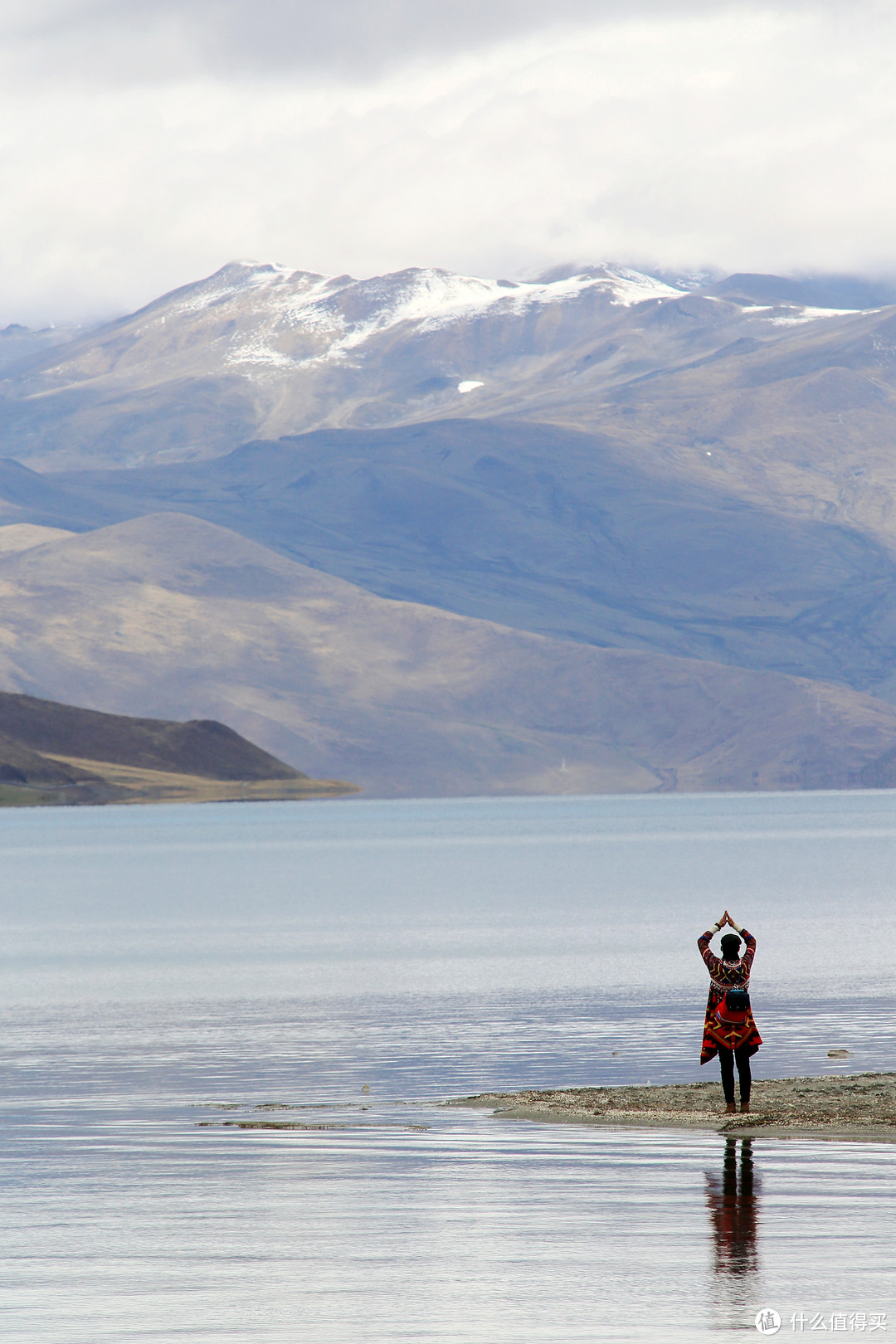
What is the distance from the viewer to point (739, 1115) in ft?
90.7

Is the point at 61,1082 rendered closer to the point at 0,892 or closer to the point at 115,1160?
the point at 115,1160

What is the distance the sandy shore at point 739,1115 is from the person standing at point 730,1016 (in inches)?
21.4

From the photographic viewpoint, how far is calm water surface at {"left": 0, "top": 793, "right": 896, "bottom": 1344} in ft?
55.9

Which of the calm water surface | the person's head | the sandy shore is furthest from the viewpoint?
the person's head

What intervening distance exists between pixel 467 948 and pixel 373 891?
4633cm

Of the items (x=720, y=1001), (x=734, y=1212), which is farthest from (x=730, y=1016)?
(x=734, y=1212)

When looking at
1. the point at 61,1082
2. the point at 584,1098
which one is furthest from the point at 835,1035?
the point at 61,1082

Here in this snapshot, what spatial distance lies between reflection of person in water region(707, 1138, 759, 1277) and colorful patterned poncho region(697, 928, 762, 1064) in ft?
9.26

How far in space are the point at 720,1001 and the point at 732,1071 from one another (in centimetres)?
123

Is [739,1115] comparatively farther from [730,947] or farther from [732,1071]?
[730,947]

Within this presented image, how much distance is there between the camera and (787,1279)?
1730 centimetres

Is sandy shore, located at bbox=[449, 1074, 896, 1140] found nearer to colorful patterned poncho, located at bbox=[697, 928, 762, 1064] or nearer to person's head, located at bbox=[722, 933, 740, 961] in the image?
colorful patterned poncho, located at bbox=[697, 928, 762, 1064]
